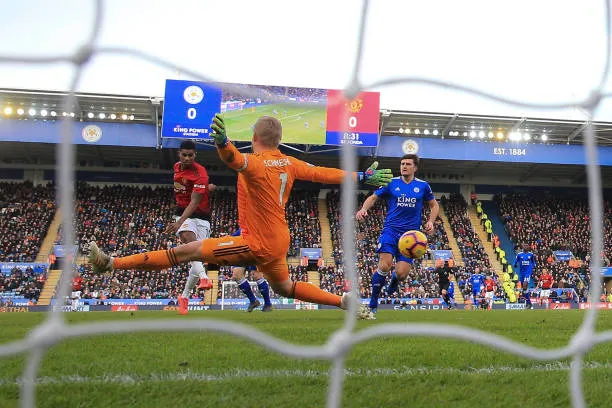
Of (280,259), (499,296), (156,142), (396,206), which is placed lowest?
(499,296)

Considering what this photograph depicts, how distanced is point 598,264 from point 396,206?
5481 millimetres

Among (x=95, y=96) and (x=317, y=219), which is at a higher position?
(x=95, y=96)

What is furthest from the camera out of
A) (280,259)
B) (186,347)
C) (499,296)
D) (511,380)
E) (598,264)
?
(499,296)

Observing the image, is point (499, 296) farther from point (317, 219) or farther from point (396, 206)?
point (396, 206)

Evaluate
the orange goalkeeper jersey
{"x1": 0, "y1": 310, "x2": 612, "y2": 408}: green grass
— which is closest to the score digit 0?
the orange goalkeeper jersey

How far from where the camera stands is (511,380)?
3008mm

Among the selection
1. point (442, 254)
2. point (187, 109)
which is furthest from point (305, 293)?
point (442, 254)

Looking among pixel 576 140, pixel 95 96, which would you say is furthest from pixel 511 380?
pixel 576 140

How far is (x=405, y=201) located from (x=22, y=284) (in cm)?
1879

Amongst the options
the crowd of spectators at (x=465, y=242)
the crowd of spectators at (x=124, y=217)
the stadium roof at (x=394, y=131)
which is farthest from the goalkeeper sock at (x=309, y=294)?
the stadium roof at (x=394, y=131)

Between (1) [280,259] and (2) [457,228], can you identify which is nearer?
(1) [280,259]

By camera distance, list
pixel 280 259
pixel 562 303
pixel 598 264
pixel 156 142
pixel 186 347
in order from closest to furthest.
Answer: pixel 598 264, pixel 186 347, pixel 280 259, pixel 562 303, pixel 156 142

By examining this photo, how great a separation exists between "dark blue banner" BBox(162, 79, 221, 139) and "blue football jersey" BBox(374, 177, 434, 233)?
1409 cm

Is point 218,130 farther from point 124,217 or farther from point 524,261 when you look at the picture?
point 124,217
